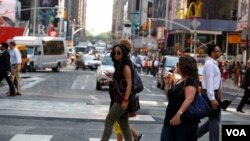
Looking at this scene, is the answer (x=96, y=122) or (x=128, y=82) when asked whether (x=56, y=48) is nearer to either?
(x=96, y=122)

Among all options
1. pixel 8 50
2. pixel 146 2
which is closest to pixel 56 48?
pixel 8 50

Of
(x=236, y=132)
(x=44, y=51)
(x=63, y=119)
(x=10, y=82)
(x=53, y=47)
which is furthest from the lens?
(x=53, y=47)

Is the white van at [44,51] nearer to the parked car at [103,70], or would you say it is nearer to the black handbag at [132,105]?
the parked car at [103,70]

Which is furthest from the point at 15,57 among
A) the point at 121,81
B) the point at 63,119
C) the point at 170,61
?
the point at 170,61

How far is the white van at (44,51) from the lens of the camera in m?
46.8

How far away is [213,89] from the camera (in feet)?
31.5

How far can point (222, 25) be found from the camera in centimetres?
8200

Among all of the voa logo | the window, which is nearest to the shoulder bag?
the voa logo

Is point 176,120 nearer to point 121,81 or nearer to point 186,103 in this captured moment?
point 186,103

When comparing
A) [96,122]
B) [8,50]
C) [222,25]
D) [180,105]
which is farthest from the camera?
[222,25]

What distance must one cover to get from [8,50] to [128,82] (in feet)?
38.0

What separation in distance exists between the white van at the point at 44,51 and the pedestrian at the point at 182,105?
39.3 m

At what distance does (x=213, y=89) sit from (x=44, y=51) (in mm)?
39014

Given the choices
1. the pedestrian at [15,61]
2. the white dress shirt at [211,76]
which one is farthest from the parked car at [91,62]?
the white dress shirt at [211,76]
